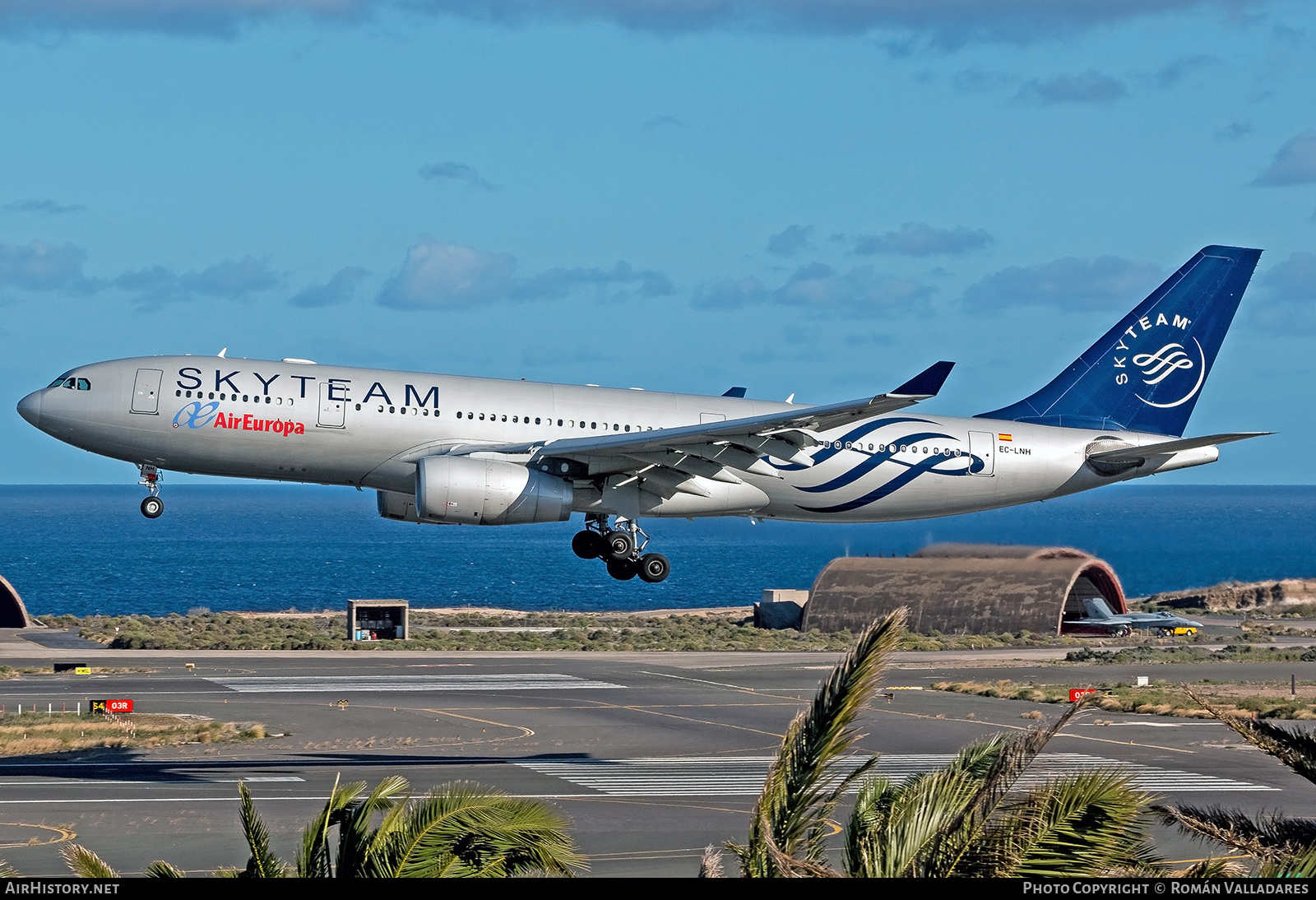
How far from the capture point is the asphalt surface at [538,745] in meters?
29.6

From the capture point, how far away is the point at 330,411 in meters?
34.0

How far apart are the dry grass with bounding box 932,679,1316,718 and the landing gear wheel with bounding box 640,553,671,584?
1897 cm

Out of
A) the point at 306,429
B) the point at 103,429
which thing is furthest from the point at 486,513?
the point at 103,429

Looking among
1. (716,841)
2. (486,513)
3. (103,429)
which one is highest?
(103,429)

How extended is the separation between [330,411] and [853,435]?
42.4 ft

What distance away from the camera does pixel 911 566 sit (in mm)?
83875

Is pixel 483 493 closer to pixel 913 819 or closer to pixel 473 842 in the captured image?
pixel 473 842

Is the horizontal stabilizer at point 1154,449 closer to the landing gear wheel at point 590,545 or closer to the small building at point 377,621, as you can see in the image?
the landing gear wheel at point 590,545

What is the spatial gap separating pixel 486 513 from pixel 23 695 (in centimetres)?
2733

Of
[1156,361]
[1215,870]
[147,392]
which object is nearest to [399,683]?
[147,392]

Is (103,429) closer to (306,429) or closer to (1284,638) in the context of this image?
(306,429)

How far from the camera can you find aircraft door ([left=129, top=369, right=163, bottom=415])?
1328 inches

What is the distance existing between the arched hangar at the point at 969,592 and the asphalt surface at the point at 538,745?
446 inches

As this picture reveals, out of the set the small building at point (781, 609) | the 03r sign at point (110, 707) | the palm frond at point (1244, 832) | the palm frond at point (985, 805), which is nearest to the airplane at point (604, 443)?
the 03r sign at point (110, 707)
